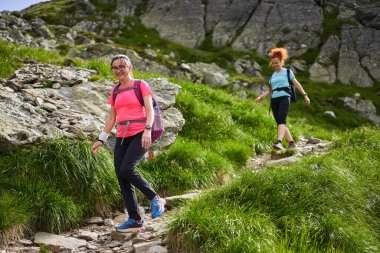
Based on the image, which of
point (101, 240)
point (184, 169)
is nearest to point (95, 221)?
point (101, 240)

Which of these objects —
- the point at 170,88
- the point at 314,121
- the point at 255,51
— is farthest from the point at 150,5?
the point at 170,88

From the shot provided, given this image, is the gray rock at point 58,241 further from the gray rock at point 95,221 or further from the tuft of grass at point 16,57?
the tuft of grass at point 16,57

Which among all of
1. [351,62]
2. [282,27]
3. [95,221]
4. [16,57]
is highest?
[16,57]

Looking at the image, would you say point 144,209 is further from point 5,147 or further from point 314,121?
point 314,121

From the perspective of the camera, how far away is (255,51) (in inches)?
2781

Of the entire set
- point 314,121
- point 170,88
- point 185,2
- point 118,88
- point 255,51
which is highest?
point 185,2

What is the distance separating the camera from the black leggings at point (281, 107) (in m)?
12.6

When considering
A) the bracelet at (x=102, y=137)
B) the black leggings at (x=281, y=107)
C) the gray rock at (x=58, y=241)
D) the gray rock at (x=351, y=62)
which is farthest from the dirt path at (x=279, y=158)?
the gray rock at (x=351, y=62)

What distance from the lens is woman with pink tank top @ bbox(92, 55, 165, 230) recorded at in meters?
6.75

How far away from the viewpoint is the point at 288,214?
21.4ft

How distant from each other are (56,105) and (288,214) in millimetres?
7091

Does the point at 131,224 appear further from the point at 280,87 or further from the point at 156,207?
the point at 280,87

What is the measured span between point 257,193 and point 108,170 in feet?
11.7

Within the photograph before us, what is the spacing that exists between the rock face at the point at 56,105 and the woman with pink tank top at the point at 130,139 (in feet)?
7.58
